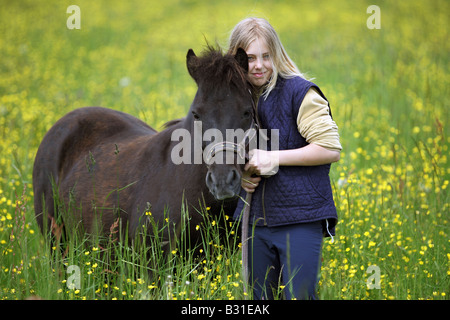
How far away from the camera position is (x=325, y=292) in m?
3.09

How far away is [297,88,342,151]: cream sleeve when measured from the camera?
3084 mm

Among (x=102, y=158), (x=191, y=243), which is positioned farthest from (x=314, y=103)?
(x=102, y=158)

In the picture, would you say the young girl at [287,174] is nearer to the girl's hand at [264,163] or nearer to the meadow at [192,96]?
the girl's hand at [264,163]

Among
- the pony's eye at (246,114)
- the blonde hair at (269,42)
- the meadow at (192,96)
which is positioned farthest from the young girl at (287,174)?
the meadow at (192,96)

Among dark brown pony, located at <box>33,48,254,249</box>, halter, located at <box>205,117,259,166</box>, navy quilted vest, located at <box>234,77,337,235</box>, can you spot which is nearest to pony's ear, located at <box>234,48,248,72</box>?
dark brown pony, located at <box>33,48,254,249</box>

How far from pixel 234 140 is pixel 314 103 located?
1.79 ft

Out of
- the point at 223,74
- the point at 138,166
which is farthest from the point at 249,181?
the point at 138,166

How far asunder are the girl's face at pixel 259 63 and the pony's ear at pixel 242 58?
41mm

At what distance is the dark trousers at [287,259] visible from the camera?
3.12 meters

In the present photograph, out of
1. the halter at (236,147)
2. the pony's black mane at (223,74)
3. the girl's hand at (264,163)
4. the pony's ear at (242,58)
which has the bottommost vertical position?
the girl's hand at (264,163)

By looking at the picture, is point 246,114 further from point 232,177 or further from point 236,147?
point 232,177

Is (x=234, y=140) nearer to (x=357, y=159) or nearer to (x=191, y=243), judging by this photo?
(x=191, y=243)

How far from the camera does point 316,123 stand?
3084 mm

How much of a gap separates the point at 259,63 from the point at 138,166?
1511mm
